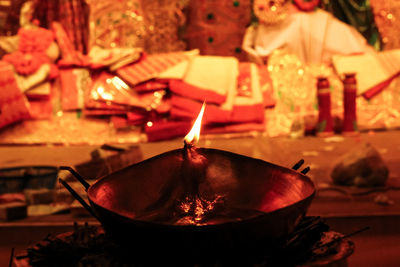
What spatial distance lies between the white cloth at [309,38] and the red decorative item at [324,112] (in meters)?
1.06

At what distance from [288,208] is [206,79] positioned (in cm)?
287

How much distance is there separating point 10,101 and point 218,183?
2.87 metres

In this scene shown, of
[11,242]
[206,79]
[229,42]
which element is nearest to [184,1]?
[229,42]

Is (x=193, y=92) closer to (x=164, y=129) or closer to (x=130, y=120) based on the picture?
(x=164, y=129)

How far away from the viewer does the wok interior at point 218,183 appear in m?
0.92

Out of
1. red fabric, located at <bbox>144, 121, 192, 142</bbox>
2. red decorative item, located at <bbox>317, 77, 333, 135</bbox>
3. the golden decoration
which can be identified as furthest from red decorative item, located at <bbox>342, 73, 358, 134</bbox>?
the golden decoration

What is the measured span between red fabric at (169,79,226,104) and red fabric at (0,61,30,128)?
97cm

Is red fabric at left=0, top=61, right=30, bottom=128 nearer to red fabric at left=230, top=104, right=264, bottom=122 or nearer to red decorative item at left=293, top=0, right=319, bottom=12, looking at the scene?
red fabric at left=230, top=104, right=264, bottom=122

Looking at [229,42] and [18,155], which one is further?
[229,42]

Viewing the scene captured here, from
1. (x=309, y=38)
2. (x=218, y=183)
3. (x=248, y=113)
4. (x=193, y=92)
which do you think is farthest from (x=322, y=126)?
(x=218, y=183)

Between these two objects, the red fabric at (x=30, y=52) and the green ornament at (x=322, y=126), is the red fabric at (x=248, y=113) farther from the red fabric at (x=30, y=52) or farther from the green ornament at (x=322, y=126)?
the red fabric at (x=30, y=52)

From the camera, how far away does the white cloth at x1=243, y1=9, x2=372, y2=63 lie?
4.40 m

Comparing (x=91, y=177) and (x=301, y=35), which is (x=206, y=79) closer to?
(x=301, y=35)

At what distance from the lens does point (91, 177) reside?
199 cm
